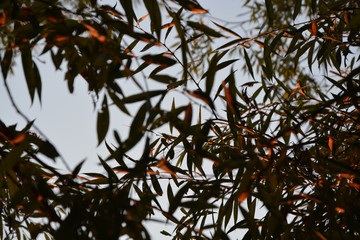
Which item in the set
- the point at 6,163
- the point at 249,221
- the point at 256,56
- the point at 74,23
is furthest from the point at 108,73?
the point at 256,56

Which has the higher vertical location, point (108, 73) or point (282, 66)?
point (282, 66)

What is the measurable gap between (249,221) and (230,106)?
276mm

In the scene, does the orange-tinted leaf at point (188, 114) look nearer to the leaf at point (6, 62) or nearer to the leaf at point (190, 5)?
the leaf at point (190, 5)

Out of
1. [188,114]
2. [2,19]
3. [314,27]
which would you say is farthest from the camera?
[314,27]

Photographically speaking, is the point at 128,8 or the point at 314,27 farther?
the point at 314,27

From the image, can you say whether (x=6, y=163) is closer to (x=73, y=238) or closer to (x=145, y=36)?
(x=73, y=238)

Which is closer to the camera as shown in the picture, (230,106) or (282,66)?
(230,106)

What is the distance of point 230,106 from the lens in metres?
0.82

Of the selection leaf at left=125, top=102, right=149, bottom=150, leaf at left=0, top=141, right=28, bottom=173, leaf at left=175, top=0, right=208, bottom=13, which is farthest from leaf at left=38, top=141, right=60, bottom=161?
leaf at left=175, top=0, right=208, bottom=13

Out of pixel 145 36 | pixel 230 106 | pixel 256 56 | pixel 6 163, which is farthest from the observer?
pixel 256 56

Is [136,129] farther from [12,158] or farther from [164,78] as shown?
[12,158]

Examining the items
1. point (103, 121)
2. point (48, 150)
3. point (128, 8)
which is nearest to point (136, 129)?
point (103, 121)

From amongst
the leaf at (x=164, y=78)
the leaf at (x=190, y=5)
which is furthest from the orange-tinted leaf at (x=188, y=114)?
the leaf at (x=190, y=5)

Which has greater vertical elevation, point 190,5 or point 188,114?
point 190,5
